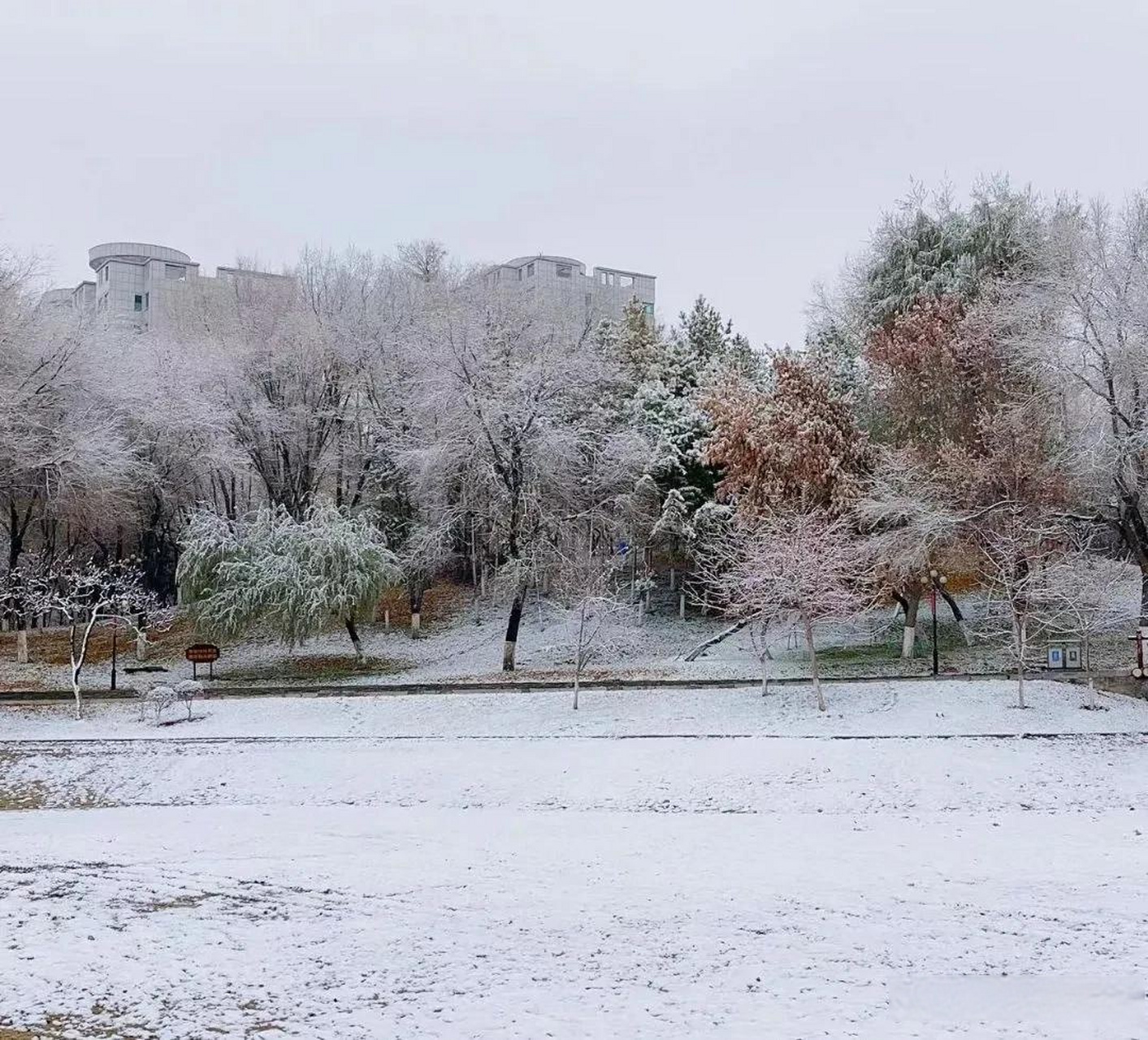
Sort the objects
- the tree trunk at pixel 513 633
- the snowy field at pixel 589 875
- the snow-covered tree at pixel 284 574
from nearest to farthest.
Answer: the snowy field at pixel 589 875, the snow-covered tree at pixel 284 574, the tree trunk at pixel 513 633

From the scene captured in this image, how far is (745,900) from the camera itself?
432 inches

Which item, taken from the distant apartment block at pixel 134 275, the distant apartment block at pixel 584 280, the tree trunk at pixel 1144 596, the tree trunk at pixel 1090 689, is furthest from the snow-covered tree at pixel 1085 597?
the distant apartment block at pixel 134 275

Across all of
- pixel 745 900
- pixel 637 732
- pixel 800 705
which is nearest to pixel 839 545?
pixel 800 705

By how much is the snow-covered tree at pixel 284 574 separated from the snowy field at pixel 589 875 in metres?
6.35

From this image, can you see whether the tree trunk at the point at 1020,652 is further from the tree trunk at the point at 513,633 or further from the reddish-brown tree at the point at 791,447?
the tree trunk at the point at 513,633

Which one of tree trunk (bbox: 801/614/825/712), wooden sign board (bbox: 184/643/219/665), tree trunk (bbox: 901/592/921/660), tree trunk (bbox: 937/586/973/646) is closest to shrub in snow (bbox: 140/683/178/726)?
wooden sign board (bbox: 184/643/219/665)

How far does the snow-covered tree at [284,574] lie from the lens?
29859 mm

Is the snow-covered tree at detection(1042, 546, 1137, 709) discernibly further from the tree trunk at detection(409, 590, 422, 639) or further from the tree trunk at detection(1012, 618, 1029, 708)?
the tree trunk at detection(409, 590, 422, 639)

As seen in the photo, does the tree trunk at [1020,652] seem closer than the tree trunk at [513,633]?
Yes

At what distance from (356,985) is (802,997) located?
11.9 ft

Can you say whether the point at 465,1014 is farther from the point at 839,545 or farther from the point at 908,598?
the point at 908,598

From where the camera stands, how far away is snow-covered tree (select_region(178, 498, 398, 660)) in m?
29.9

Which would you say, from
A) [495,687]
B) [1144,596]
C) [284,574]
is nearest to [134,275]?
[284,574]

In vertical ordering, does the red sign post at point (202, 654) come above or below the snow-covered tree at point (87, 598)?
below
